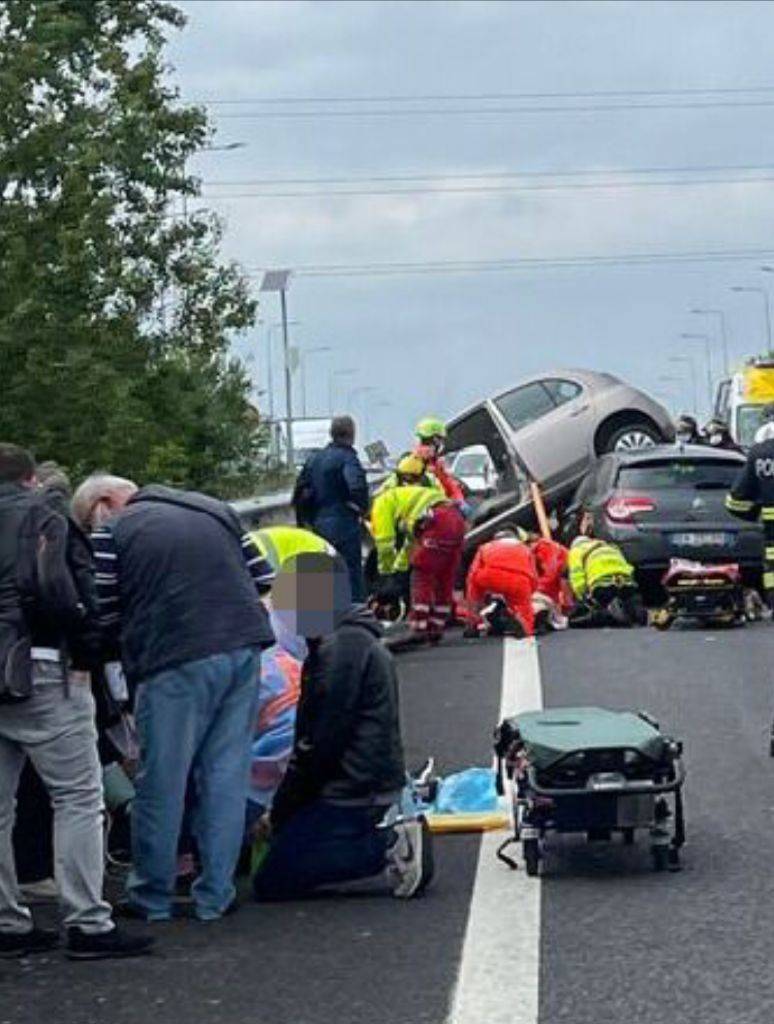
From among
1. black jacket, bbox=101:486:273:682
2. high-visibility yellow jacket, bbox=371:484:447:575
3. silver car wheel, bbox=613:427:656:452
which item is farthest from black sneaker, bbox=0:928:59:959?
silver car wheel, bbox=613:427:656:452

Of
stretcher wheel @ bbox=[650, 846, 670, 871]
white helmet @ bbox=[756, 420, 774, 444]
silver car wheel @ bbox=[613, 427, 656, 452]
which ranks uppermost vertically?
white helmet @ bbox=[756, 420, 774, 444]

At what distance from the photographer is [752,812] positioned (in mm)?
11773

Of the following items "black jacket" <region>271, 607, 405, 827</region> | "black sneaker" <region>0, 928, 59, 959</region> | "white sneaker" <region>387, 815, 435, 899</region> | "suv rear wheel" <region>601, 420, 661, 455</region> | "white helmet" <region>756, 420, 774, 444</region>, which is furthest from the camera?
"suv rear wheel" <region>601, 420, 661, 455</region>

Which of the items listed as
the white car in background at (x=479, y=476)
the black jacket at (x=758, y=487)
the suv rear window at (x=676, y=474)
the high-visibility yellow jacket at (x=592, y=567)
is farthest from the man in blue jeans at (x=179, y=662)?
the suv rear window at (x=676, y=474)

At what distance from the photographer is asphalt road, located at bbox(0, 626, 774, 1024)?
823 centimetres

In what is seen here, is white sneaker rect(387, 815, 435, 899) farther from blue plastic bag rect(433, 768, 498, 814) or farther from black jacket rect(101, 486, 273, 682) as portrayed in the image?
blue plastic bag rect(433, 768, 498, 814)

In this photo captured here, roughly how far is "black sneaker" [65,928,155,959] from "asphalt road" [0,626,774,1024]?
68mm

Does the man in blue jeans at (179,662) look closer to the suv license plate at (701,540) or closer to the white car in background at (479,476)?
the white car in background at (479,476)

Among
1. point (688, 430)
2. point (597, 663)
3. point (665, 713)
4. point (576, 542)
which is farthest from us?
point (688, 430)

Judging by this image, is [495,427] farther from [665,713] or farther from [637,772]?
[637,772]

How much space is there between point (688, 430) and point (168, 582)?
21.0m

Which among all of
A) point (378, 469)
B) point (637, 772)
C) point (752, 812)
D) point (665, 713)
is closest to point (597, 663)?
point (665, 713)

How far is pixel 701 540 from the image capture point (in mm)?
23062

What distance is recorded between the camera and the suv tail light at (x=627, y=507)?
23219 mm
